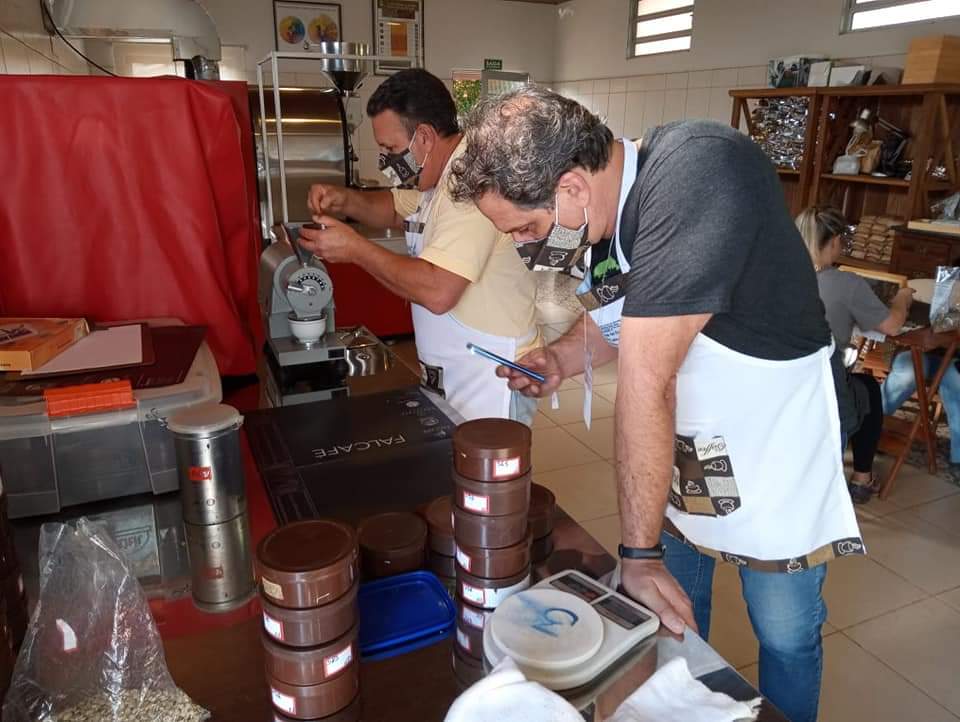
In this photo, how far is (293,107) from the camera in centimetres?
352

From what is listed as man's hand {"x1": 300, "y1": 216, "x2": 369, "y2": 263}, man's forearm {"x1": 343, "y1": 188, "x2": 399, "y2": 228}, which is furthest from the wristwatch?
man's forearm {"x1": 343, "y1": 188, "x2": 399, "y2": 228}

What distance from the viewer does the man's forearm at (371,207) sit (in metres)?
2.19

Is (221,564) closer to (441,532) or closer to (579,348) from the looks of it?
(441,532)

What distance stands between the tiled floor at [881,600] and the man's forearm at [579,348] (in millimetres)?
1126

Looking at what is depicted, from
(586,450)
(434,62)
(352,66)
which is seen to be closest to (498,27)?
(434,62)

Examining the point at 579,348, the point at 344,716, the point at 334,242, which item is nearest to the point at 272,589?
the point at 344,716

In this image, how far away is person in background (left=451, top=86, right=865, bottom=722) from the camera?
99cm

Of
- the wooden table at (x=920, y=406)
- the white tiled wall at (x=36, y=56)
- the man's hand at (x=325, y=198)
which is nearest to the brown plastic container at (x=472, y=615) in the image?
the man's hand at (x=325, y=198)

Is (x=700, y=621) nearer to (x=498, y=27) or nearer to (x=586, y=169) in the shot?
(x=586, y=169)

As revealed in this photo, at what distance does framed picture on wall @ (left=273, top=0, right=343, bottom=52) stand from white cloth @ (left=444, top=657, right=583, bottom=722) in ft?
21.3

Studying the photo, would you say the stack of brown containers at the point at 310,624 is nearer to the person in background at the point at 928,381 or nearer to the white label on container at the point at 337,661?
the white label on container at the point at 337,661

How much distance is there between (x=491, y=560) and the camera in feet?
2.83

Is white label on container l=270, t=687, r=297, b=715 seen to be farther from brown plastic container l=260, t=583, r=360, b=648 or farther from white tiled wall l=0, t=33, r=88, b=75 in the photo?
white tiled wall l=0, t=33, r=88, b=75

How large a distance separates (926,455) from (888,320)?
93 cm
